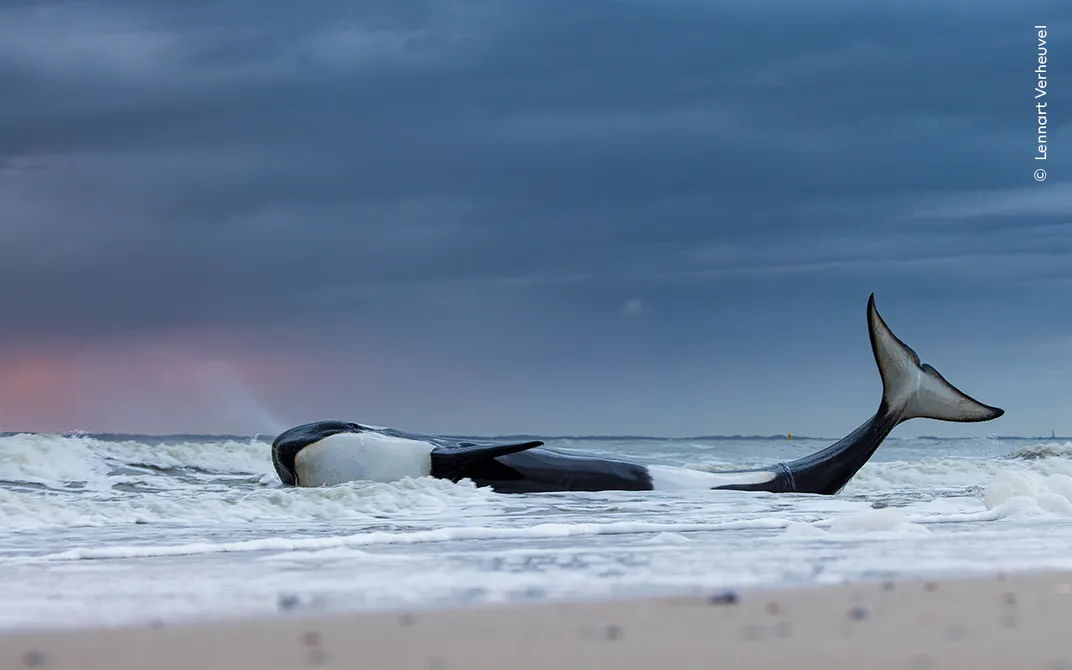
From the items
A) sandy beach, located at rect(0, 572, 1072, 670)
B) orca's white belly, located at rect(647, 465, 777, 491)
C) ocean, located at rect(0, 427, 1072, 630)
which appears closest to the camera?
sandy beach, located at rect(0, 572, 1072, 670)

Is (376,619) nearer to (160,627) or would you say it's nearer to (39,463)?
(160,627)

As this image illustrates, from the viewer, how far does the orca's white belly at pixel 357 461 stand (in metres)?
8.69

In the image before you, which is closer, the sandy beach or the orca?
the sandy beach

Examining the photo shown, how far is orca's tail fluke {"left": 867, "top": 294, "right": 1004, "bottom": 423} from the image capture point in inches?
417

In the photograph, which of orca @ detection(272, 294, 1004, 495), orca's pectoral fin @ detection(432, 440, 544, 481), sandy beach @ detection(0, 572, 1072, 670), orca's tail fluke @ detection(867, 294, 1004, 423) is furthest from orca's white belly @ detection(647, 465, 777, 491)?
sandy beach @ detection(0, 572, 1072, 670)

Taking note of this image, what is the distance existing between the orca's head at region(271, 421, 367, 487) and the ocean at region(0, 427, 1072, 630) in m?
0.77

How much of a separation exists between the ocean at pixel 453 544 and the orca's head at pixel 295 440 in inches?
30.4

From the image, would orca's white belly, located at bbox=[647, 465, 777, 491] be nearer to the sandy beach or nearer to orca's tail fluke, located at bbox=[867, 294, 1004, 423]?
orca's tail fluke, located at bbox=[867, 294, 1004, 423]

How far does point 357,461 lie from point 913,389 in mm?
5450

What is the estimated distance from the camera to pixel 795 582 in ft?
10.9

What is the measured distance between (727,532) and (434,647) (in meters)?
3.25

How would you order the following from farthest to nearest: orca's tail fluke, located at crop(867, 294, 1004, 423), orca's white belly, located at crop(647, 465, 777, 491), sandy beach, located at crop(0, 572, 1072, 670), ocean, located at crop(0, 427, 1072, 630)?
orca's tail fluke, located at crop(867, 294, 1004, 423), orca's white belly, located at crop(647, 465, 777, 491), ocean, located at crop(0, 427, 1072, 630), sandy beach, located at crop(0, 572, 1072, 670)

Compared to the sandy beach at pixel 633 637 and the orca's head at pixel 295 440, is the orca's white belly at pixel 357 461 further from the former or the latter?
the sandy beach at pixel 633 637

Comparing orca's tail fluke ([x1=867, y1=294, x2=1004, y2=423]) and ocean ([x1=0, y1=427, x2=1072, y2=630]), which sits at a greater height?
orca's tail fluke ([x1=867, y1=294, x2=1004, y2=423])
